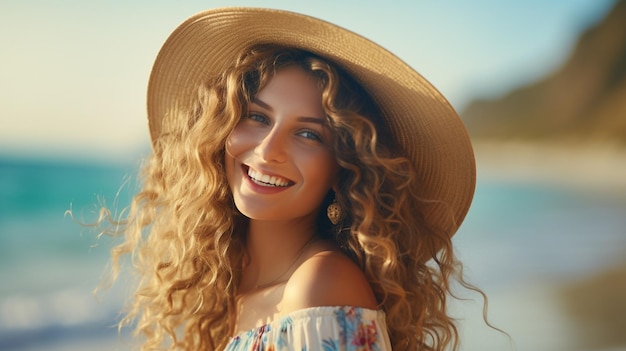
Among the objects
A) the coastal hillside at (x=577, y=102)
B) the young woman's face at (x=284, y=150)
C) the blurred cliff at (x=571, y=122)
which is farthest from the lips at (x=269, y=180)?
the coastal hillside at (x=577, y=102)

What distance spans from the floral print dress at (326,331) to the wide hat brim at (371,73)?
511mm

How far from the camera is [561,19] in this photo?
1694 cm

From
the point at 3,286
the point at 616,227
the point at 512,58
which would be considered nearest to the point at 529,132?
the point at 512,58

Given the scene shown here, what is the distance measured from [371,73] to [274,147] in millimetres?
353

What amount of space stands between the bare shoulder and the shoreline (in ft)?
36.2

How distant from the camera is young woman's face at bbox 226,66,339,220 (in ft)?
7.79

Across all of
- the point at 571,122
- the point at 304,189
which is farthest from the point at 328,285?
the point at 571,122

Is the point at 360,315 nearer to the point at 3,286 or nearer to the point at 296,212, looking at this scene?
the point at 296,212

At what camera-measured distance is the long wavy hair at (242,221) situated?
7.95 feet

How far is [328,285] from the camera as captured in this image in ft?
7.38

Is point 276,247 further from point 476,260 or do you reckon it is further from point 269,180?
point 476,260

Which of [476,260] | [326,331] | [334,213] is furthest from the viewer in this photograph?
[476,260]

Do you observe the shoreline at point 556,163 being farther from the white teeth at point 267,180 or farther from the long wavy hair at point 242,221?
the white teeth at point 267,180

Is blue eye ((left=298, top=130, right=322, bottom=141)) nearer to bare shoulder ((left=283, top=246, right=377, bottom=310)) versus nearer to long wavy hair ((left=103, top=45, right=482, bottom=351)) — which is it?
long wavy hair ((left=103, top=45, right=482, bottom=351))
